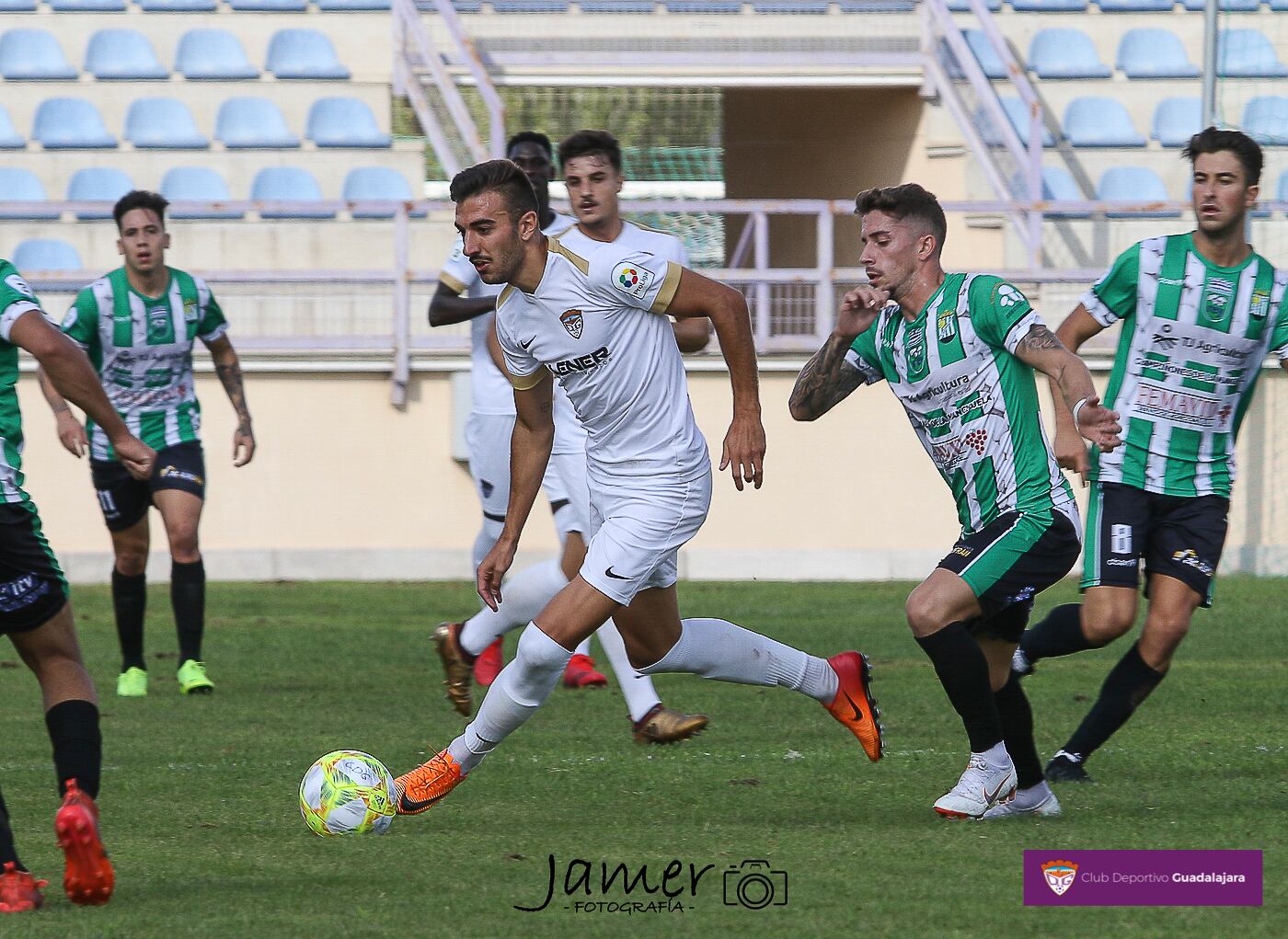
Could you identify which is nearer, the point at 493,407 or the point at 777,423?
the point at 493,407

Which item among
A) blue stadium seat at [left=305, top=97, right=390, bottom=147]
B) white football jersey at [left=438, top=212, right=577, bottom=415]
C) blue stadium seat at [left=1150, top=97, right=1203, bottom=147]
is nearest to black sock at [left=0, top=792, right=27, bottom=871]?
white football jersey at [left=438, top=212, right=577, bottom=415]

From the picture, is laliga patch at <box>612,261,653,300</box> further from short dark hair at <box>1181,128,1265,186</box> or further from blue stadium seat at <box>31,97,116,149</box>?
blue stadium seat at <box>31,97,116,149</box>

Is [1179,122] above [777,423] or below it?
above

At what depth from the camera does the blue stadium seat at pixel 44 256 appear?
47.6ft

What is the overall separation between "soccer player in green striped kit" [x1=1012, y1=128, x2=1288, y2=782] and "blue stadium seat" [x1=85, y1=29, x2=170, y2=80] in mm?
14614

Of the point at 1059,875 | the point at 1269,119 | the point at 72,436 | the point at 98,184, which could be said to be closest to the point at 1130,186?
the point at 1269,119

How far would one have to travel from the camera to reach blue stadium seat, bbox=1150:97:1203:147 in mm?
18766

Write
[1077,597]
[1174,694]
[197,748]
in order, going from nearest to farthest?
[197,748], [1174,694], [1077,597]

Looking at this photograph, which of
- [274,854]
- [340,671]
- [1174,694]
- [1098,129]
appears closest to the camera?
[274,854]

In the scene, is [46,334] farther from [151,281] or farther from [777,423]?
[777,423]

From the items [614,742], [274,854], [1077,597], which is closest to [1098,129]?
[1077,597]

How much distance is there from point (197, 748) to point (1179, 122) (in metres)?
15.0

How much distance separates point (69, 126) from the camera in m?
18.0

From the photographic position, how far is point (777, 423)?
13.5 m
